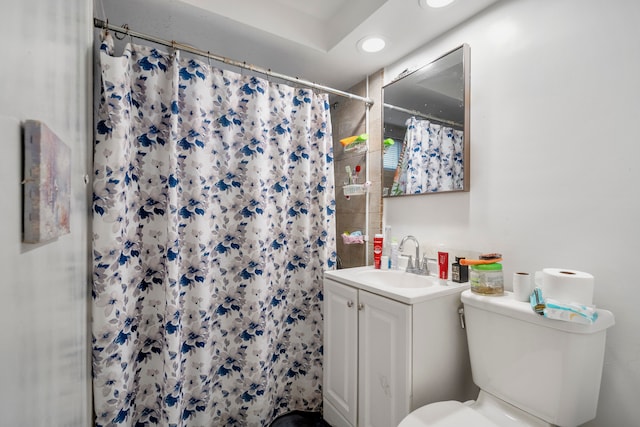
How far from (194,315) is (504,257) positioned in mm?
1559

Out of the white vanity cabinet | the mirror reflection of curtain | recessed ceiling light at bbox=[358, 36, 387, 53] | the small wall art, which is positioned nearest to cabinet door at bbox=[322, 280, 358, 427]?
the white vanity cabinet

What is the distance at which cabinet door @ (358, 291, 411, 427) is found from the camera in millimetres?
1128

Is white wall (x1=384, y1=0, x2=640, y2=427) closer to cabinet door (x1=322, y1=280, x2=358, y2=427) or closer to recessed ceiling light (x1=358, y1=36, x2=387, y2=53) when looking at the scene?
recessed ceiling light (x1=358, y1=36, x2=387, y2=53)

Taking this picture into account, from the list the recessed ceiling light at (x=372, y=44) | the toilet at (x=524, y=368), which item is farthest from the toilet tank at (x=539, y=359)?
the recessed ceiling light at (x=372, y=44)

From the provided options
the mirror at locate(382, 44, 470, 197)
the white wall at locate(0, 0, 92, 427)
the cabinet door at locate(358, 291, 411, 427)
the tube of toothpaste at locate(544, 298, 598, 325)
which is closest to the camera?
the white wall at locate(0, 0, 92, 427)

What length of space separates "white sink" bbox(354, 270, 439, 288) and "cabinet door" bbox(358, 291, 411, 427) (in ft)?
0.75

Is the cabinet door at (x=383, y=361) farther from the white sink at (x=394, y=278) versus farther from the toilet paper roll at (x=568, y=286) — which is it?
the toilet paper roll at (x=568, y=286)

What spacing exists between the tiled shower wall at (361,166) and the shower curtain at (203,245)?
31 centimetres

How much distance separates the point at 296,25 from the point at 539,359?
201cm

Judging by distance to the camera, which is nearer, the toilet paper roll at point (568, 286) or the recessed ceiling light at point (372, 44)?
Result: the toilet paper roll at point (568, 286)

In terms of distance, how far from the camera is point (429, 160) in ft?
5.27

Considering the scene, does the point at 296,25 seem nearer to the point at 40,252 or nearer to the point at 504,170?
the point at 504,170

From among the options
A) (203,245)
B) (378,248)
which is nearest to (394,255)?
(378,248)

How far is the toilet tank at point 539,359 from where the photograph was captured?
89 cm
